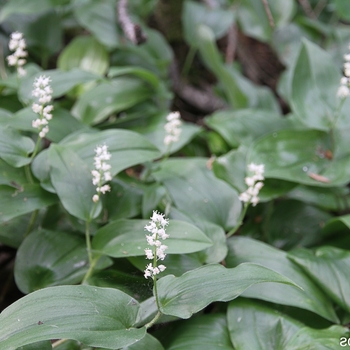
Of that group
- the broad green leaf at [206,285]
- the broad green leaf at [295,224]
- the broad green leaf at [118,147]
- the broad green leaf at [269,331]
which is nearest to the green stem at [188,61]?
the broad green leaf at [295,224]

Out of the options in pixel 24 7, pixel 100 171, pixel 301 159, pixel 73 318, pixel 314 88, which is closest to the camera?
pixel 73 318

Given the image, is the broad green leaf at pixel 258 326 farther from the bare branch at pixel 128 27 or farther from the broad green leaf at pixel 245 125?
the bare branch at pixel 128 27

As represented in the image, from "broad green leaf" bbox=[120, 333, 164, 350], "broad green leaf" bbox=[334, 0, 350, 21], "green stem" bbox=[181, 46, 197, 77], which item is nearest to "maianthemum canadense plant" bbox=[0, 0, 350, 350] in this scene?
"broad green leaf" bbox=[120, 333, 164, 350]

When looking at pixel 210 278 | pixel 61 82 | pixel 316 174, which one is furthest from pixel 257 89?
pixel 210 278

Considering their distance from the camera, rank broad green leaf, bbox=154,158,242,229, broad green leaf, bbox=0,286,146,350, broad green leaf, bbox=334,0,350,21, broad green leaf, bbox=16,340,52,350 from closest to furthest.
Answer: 1. broad green leaf, bbox=0,286,146,350
2. broad green leaf, bbox=16,340,52,350
3. broad green leaf, bbox=154,158,242,229
4. broad green leaf, bbox=334,0,350,21

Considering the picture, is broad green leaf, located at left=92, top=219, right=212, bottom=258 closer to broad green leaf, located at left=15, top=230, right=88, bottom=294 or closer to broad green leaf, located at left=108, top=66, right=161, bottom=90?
broad green leaf, located at left=15, top=230, right=88, bottom=294

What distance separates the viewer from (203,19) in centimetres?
350

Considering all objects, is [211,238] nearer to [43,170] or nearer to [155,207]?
[155,207]

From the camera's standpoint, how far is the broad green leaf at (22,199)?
158 cm

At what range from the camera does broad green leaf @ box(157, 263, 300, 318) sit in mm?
1208

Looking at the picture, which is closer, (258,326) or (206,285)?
(206,285)

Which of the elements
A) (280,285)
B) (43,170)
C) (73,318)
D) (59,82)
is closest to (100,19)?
(59,82)

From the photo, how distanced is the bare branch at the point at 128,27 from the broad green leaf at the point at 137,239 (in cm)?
157

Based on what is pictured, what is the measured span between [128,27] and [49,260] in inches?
70.6
